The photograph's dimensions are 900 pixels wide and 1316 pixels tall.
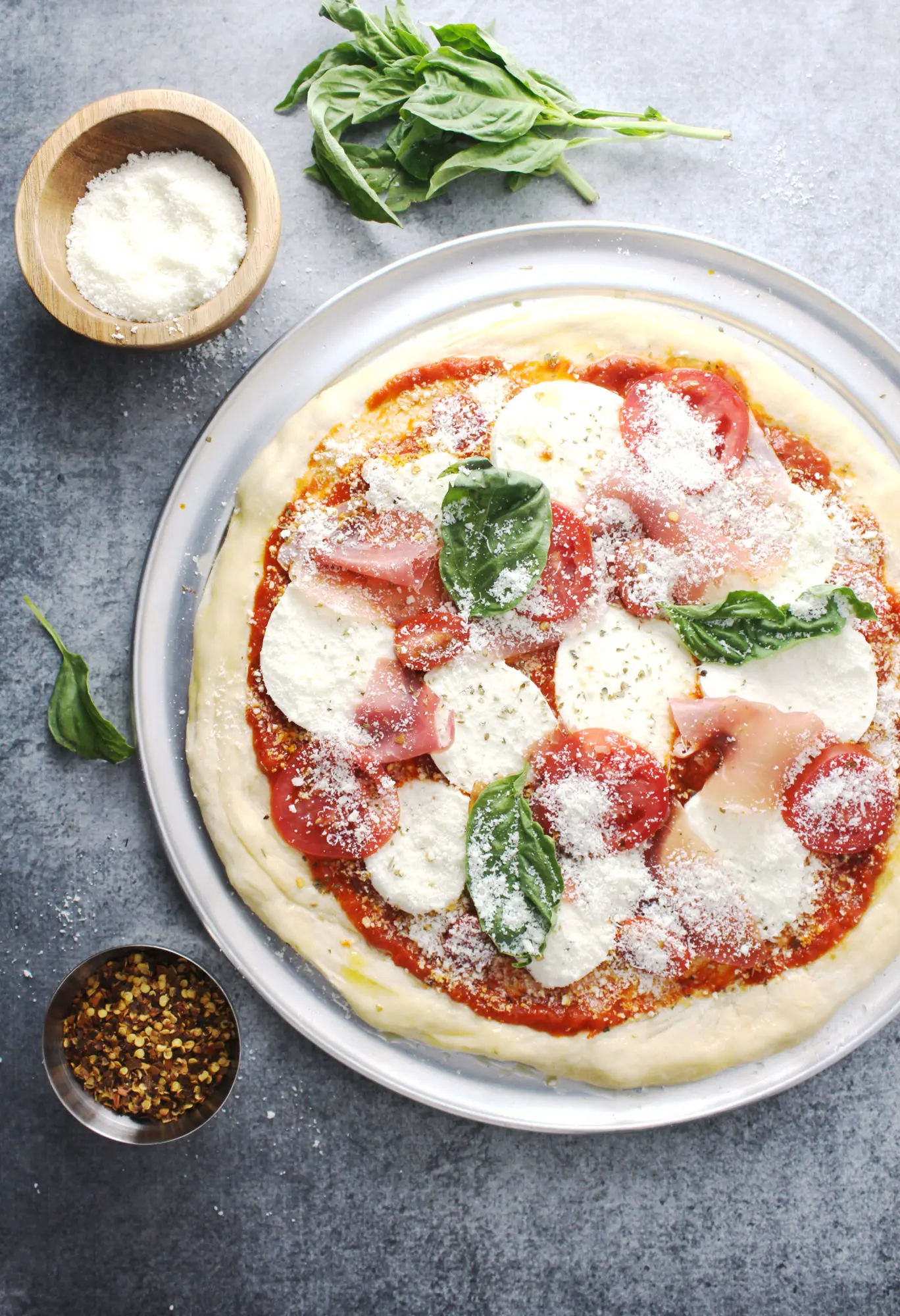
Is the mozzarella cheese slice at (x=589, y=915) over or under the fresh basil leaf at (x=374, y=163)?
under

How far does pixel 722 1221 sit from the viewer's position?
9.20 feet

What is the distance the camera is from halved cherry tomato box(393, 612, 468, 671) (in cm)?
246

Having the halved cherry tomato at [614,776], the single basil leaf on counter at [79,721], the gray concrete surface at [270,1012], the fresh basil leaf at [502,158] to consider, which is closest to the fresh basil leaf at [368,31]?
the gray concrete surface at [270,1012]

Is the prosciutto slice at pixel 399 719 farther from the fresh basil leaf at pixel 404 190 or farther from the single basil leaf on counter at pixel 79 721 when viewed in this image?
the fresh basil leaf at pixel 404 190

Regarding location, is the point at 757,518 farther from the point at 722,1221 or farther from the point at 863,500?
the point at 722,1221

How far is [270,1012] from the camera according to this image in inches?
109

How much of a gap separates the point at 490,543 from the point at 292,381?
0.84m

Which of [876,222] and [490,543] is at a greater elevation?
[876,222]

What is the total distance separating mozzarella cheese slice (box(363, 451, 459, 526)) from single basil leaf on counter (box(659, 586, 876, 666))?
2.24 ft

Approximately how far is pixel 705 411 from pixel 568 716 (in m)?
0.89

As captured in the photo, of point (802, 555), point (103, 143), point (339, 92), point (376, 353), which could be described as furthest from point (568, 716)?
point (103, 143)

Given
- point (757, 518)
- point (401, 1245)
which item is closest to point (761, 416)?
point (757, 518)

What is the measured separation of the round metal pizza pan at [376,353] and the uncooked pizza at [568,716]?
17 cm

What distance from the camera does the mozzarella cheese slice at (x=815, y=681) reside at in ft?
8.08
